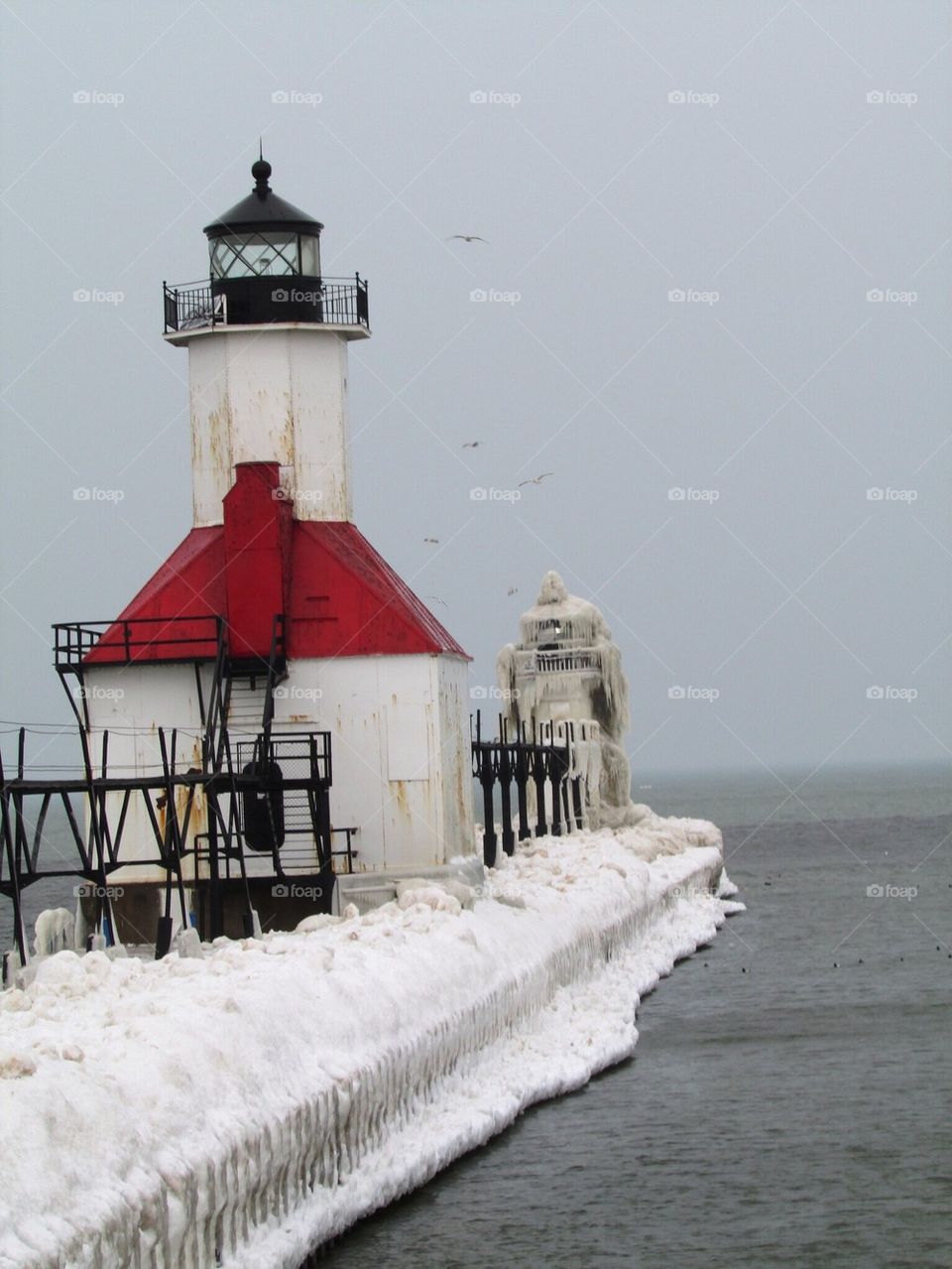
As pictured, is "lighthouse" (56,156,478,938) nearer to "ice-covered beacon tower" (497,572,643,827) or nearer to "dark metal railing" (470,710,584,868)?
"dark metal railing" (470,710,584,868)

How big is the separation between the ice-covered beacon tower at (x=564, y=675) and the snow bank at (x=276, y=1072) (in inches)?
808

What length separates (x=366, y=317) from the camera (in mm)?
29672

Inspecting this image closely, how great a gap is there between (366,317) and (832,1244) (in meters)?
17.3

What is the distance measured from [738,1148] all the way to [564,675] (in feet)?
95.4

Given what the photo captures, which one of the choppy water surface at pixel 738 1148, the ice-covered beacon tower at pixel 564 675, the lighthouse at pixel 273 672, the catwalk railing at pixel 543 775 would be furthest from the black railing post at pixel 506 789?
the lighthouse at pixel 273 672

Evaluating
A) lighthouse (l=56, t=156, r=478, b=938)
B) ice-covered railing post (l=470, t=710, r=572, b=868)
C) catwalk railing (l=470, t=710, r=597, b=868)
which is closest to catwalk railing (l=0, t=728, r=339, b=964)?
lighthouse (l=56, t=156, r=478, b=938)

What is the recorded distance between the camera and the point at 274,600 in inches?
1083

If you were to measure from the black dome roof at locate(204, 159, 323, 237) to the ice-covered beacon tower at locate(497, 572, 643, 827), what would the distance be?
19.2 m

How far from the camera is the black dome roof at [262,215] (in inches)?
1142

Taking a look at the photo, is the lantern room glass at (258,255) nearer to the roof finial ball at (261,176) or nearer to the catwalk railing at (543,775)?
the roof finial ball at (261,176)

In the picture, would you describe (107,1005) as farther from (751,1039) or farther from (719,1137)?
(751,1039)

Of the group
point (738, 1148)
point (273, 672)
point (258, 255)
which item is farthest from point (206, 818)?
point (738, 1148)

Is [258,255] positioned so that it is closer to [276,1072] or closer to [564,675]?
[276,1072]

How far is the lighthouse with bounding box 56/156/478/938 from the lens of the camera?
2692cm
